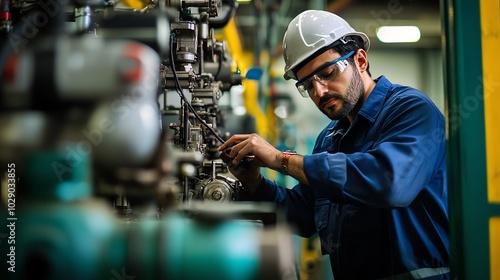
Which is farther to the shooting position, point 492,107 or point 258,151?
point 258,151

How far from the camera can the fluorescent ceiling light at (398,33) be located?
5.31m

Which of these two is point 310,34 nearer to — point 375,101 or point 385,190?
point 375,101

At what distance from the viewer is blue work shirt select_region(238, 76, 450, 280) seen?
1.58 m

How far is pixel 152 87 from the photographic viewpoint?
2.44ft

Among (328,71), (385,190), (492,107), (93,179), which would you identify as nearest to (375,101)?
(328,71)

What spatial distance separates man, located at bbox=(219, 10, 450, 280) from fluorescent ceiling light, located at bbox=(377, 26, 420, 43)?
3426 mm

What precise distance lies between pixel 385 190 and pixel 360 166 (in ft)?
0.34

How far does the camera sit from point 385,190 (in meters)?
1.57

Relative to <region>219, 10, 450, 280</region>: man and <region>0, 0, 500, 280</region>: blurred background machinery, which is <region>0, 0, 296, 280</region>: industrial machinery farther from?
<region>219, 10, 450, 280</region>: man

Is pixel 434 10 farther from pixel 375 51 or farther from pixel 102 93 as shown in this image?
pixel 102 93

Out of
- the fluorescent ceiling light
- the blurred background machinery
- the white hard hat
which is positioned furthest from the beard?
the fluorescent ceiling light

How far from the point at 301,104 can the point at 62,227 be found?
23.6 ft

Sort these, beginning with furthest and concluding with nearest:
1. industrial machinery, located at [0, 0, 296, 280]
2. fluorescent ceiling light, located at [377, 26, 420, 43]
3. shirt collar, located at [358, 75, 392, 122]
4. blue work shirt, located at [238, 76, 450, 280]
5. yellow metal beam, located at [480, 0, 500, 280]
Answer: fluorescent ceiling light, located at [377, 26, 420, 43] < shirt collar, located at [358, 75, 392, 122] < blue work shirt, located at [238, 76, 450, 280] < yellow metal beam, located at [480, 0, 500, 280] < industrial machinery, located at [0, 0, 296, 280]

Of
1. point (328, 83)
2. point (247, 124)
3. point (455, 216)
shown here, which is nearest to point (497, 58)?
point (455, 216)
